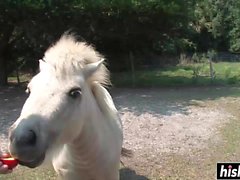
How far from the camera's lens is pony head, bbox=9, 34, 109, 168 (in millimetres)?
1886

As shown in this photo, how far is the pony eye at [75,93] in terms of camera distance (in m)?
2.16

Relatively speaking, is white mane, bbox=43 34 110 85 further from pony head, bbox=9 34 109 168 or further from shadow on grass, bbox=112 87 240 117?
shadow on grass, bbox=112 87 240 117

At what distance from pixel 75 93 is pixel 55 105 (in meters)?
0.20

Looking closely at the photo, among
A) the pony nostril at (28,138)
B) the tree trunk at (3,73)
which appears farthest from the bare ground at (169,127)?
the pony nostril at (28,138)

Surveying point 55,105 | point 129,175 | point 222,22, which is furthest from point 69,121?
point 222,22

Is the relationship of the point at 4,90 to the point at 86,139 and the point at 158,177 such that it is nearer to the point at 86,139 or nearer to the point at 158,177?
the point at 158,177

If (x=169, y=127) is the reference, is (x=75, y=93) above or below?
above

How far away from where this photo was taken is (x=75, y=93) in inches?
86.3

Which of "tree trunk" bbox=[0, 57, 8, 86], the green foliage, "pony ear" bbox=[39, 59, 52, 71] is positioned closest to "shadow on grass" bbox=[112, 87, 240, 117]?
"tree trunk" bbox=[0, 57, 8, 86]

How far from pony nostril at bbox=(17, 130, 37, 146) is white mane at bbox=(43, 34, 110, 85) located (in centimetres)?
47

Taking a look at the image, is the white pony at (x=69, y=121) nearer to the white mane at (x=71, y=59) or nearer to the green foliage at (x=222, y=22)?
the white mane at (x=71, y=59)

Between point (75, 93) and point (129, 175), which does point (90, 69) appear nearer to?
point (75, 93)

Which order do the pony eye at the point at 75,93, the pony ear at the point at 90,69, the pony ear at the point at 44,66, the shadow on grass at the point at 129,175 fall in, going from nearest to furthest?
the pony eye at the point at 75,93 → the pony ear at the point at 44,66 → the pony ear at the point at 90,69 → the shadow on grass at the point at 129,175

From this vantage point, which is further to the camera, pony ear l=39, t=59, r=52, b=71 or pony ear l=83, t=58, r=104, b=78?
pony ear l=83, t=58, r=104, b=78
